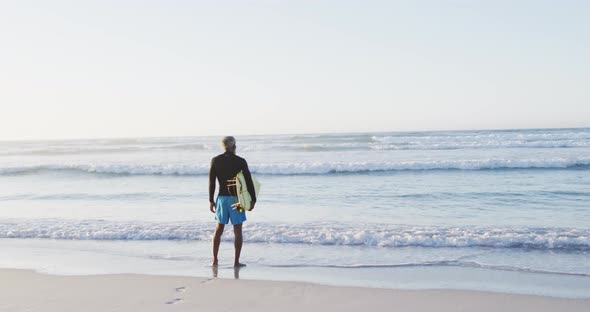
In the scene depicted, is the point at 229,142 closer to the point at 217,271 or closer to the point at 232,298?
the point at 217,271

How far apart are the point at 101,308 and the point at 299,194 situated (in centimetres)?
901

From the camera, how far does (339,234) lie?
25.7ft

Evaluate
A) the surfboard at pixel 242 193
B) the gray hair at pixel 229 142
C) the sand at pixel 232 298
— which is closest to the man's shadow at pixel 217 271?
the sand at pixel 232 298

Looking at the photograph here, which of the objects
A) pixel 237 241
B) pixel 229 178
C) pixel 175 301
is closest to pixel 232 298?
pixel 175 301

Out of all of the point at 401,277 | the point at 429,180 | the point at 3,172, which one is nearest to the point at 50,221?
the point at 401,277

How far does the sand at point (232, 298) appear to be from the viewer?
184 inches

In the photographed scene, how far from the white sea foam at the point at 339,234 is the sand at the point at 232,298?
7.51 feet

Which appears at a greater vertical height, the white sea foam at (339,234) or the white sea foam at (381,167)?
the white sea foam at (381,167)

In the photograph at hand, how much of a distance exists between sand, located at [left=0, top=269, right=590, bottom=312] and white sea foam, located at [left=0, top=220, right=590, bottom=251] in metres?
2.29

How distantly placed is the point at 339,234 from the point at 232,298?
3.11 metres

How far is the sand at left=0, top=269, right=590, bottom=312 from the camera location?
15.4ft

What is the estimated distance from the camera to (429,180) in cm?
1614

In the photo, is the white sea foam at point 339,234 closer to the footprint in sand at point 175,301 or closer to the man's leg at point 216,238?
the man's leg at point 216,238

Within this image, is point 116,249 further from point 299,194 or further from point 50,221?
point 299,194
